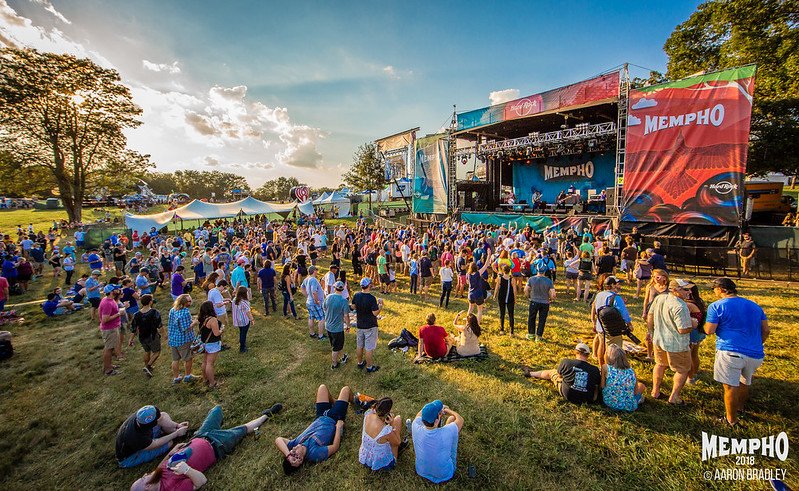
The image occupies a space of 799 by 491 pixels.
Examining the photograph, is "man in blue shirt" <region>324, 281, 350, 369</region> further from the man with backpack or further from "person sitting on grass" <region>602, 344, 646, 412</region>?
the man with backpack

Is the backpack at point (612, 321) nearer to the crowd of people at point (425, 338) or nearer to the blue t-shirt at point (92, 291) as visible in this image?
the crowd of people at point (425, 338)

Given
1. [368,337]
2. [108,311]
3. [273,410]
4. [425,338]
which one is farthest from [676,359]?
[108,311]

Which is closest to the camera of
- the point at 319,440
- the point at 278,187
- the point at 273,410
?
the point at 319,440

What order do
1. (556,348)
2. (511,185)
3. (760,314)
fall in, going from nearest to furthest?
(760,314) < (556,348) < (511,185)

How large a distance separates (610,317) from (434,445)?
341 centimetres

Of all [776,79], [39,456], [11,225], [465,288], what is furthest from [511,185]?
[11,225]

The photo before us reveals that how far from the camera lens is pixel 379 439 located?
3.43 m

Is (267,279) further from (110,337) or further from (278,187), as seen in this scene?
(278,187)

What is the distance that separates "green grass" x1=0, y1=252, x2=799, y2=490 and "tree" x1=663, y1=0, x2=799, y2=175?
13709mm

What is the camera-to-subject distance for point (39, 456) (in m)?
4.06

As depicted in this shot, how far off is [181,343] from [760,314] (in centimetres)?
813

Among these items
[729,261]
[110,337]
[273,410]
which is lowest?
[273,410]

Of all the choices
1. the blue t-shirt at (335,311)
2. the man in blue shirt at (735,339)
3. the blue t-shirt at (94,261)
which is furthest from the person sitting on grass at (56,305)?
the man in blue shirt at (735,339)

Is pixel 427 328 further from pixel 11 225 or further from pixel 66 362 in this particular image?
pixel 11 225
